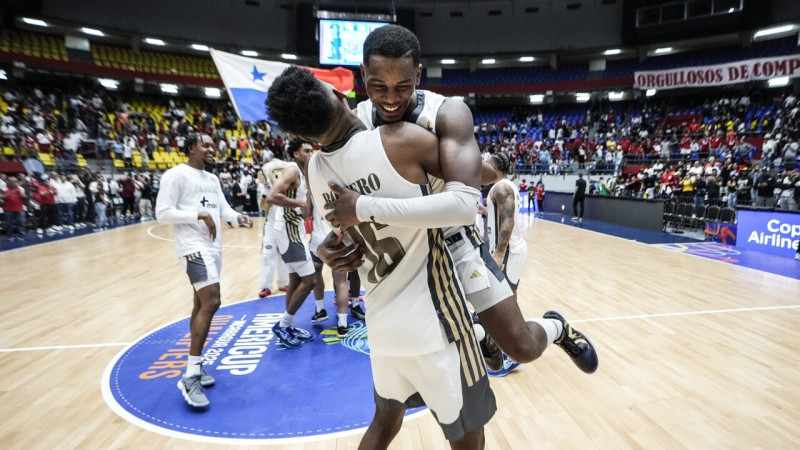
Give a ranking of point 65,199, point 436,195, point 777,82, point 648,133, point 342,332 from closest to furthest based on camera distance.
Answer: point 436,195
point 342,332
point 65,199
point 777,82
point 648,133

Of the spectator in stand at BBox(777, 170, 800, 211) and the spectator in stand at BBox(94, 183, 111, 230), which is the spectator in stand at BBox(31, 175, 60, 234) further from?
the spectator in stand at BBox(777, 170, 800, 211)

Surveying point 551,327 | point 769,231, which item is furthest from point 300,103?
point 769,231

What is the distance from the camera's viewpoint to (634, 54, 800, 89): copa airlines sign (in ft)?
64.9

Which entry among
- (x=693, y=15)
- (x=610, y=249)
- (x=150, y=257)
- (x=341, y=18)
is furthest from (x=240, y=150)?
(x=693, y=15)

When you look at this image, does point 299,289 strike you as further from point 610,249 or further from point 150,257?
point 610,249

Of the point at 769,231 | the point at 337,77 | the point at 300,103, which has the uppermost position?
the point at 337,77

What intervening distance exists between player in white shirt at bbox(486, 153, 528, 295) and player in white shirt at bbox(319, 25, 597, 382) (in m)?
1.99

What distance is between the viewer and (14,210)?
11461mm

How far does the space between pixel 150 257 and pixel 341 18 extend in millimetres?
18235

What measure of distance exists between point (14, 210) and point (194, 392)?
11.9 meters

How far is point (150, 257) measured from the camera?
9305 mm

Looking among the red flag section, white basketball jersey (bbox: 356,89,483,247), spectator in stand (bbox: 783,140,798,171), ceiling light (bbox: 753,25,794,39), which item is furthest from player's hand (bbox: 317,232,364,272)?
ceiling light (bbox: 753,25,794,39)

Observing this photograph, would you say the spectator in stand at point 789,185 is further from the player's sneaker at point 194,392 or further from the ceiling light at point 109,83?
the ceiling light at point 109,83

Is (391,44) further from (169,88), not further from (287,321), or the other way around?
(169,88)
